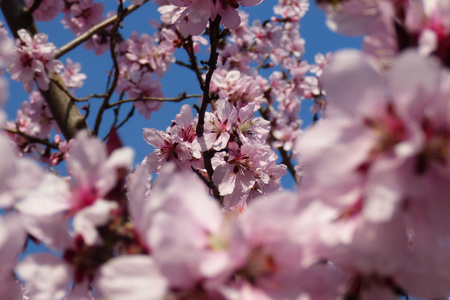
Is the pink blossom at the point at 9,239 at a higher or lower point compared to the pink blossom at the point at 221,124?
lower

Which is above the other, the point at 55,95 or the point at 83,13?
the point at 83,13

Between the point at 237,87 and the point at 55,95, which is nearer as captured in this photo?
the point at 237,87

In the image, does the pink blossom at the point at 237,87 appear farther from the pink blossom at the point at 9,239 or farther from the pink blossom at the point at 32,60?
the pink blossom at the point at 9,239

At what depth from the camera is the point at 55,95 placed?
310 cm

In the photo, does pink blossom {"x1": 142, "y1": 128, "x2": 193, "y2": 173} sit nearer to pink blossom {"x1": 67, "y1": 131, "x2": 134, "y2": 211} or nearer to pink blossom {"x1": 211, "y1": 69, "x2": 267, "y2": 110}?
pink blossom {"x1": 211, "y1": 69, "x2": 267, "y2": 110}

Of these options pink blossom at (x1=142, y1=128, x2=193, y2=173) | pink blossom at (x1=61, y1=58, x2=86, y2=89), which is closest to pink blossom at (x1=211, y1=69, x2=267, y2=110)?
pink blossom at (x1=142, y1=128, x2=193, y2=173)

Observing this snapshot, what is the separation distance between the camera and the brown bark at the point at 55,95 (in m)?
2.93

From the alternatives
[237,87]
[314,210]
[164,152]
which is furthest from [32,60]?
[314,210]

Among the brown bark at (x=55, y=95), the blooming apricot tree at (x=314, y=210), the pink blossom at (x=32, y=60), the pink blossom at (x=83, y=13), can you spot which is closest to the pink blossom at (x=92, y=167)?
the blooming apricot tree at (x=314, y=210)

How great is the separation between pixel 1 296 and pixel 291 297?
630 millimetres

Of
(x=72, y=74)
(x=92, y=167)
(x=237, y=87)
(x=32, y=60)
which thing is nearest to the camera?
(x=92, y=167)

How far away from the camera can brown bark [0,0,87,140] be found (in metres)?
2.93

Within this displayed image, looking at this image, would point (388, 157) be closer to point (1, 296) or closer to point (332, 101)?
point (332, 101)

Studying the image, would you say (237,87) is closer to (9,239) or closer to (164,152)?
(164,152)
